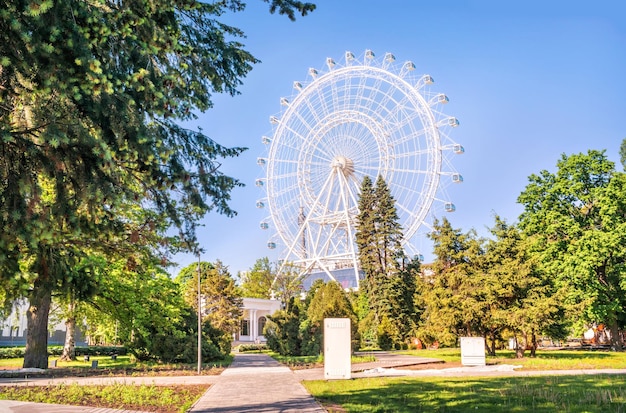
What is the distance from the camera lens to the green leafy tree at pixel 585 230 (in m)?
30.9

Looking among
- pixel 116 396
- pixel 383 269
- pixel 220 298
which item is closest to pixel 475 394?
pixel 116 396

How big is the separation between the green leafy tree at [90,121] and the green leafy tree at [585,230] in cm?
2761

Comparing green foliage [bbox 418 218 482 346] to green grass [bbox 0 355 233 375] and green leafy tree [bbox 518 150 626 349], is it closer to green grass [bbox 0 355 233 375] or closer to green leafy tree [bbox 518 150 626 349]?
green leafy tree [bbox 518 150 626 349]

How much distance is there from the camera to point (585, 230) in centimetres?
3303

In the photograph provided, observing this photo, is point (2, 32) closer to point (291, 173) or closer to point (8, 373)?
point (8, 373)

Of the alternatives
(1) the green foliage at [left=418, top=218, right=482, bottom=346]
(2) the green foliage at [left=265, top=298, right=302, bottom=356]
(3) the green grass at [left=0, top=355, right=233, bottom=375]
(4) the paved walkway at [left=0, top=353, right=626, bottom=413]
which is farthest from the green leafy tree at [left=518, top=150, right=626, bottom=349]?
(3) the green grass at [left=0, top=355, right=233, bottom=375]

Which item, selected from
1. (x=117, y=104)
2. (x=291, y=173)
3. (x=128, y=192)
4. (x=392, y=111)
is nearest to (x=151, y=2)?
(x=117, y=104)

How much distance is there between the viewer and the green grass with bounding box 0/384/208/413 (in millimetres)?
11758

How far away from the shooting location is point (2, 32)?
5.56 metres

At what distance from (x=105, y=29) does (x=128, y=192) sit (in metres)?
1.84

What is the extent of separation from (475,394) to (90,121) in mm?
10416

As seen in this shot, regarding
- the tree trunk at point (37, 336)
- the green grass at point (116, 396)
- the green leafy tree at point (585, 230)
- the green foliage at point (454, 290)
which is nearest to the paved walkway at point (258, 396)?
the green grass at point (116, 396)

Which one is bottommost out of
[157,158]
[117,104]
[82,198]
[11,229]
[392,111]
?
[11,229]

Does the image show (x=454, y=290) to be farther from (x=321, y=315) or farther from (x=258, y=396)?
(x=258, y=396)
